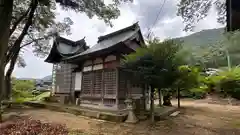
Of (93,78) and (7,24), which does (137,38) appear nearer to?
(93,78)

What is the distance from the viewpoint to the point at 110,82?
32.3 ft

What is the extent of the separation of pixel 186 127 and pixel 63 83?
1058 centimetres

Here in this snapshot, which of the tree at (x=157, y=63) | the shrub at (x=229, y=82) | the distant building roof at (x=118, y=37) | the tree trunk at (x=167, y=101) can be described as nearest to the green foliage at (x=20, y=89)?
the distant building roof at (x=118, y=37)

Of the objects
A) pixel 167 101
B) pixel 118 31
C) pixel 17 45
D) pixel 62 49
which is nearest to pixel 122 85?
pixel 167 101

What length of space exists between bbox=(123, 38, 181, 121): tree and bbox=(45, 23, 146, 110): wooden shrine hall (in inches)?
37.1

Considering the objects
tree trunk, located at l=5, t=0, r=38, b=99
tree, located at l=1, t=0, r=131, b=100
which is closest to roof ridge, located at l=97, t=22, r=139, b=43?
tree, located at l=1, t=0, r=131, b=100

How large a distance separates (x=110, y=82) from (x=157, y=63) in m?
3.69

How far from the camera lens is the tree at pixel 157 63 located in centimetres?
690

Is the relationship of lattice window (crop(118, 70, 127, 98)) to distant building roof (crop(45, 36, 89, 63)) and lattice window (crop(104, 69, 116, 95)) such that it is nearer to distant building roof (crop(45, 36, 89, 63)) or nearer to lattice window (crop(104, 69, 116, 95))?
lattice window (crop(104, 69, 116, 95))

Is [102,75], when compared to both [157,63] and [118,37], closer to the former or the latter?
[118,37]

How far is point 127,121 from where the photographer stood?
7516 millimetres

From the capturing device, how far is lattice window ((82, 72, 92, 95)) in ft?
36.6

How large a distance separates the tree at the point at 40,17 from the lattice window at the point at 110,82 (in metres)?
2.92

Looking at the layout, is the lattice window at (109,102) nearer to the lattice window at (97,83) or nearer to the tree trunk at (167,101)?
the lattice window at (97,83)
